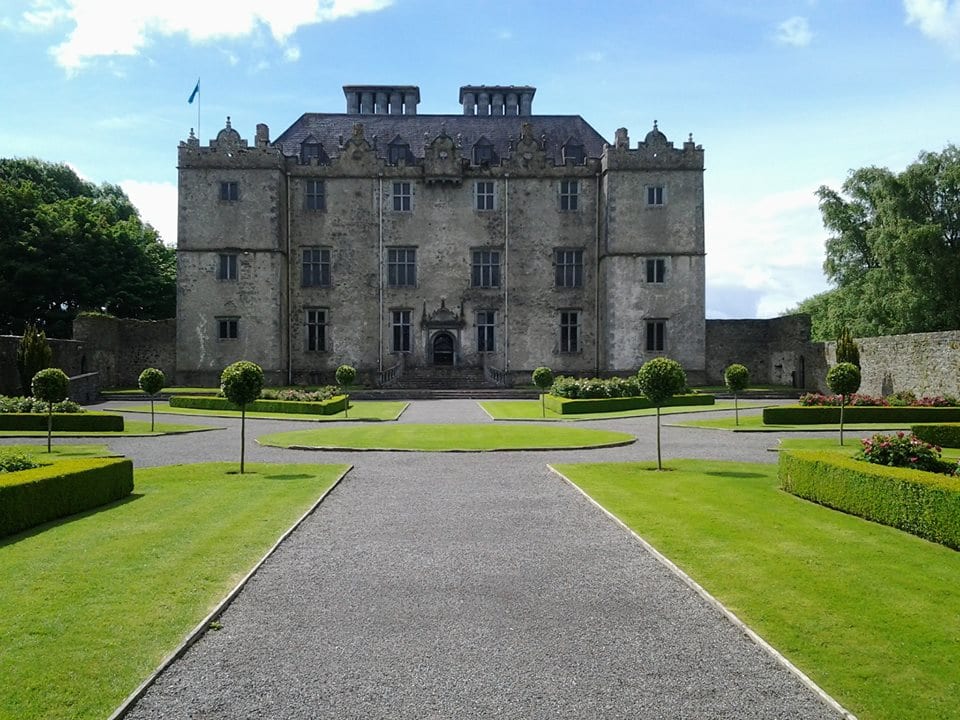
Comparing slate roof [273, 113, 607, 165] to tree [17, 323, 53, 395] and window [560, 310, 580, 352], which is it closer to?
window [560, 310, 580, 352]

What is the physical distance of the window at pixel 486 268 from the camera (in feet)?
162

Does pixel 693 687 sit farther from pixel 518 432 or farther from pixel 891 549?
pixel 518 432

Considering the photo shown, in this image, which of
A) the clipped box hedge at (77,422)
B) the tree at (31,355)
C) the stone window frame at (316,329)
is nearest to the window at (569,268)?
the stone window frame at (316,329)

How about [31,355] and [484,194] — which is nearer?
[31,355]

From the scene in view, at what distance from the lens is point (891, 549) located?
1026 cm

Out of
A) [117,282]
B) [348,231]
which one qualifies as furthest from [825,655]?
[117,282]

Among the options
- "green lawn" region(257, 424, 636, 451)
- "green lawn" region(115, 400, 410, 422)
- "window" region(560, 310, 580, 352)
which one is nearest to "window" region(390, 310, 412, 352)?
"window" region(560, 310, 580, 352)

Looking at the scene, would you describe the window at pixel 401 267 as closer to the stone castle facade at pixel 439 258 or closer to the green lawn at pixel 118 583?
the stone castle facade at pixel 439 258

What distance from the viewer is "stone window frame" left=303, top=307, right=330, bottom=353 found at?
4900 cm

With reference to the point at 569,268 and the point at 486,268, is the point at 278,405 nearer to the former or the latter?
the point at 486,268

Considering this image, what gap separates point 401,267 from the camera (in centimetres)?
4919

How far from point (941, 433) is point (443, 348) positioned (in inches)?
1251

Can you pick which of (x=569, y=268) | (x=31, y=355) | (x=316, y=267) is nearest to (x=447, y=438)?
(x=31, y=355)

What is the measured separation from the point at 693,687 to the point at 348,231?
148 ft
